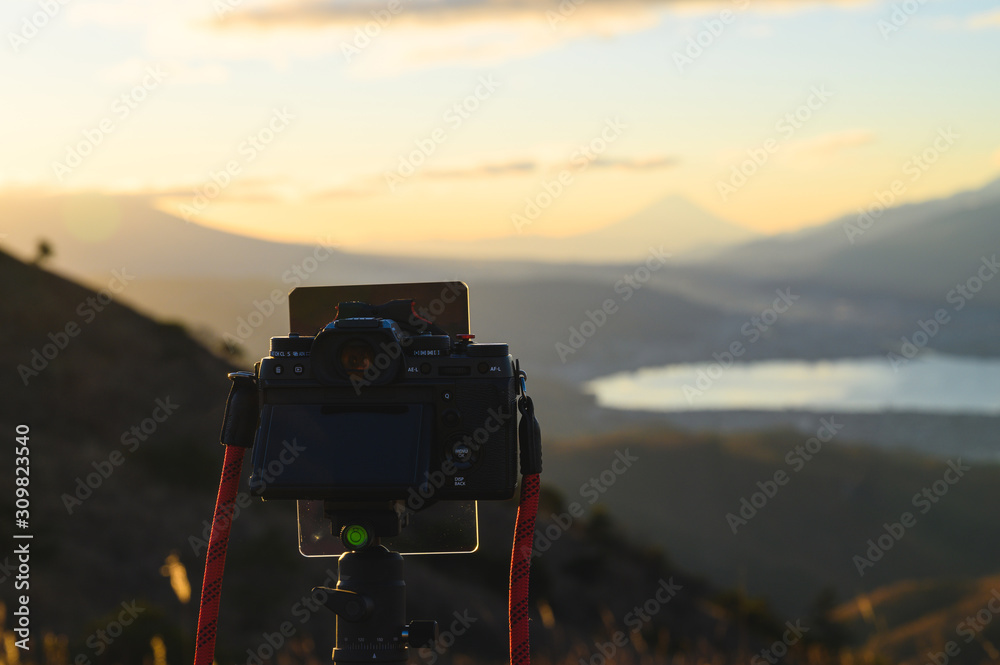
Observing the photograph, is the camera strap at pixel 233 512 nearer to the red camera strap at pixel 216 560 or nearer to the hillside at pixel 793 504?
the red camera strap at pixel 216 560

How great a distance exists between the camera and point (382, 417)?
10.3 ft

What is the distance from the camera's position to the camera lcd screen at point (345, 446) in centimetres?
302

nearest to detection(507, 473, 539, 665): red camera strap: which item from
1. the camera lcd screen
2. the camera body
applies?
the camera body

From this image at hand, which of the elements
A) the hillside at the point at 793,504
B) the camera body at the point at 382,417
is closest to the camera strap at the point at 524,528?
the camera body at the point at 382,417

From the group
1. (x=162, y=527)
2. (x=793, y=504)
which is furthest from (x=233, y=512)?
(x=793, y=504)

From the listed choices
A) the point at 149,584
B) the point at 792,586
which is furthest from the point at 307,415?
the point at 792,586

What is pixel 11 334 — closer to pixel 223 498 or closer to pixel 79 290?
pixel 79 290

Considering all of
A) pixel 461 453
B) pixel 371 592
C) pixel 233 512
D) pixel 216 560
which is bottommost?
pixel 371 592

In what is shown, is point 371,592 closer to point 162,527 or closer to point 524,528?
point 524,528

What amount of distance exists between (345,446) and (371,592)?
0.59m

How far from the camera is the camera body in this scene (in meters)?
3.03

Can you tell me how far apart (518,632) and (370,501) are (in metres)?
0.68

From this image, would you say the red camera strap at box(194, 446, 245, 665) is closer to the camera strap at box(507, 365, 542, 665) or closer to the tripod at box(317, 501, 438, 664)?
the tripod at box(317, 501, 438, 664)

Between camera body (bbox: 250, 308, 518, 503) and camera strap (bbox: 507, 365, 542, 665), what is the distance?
107mm
